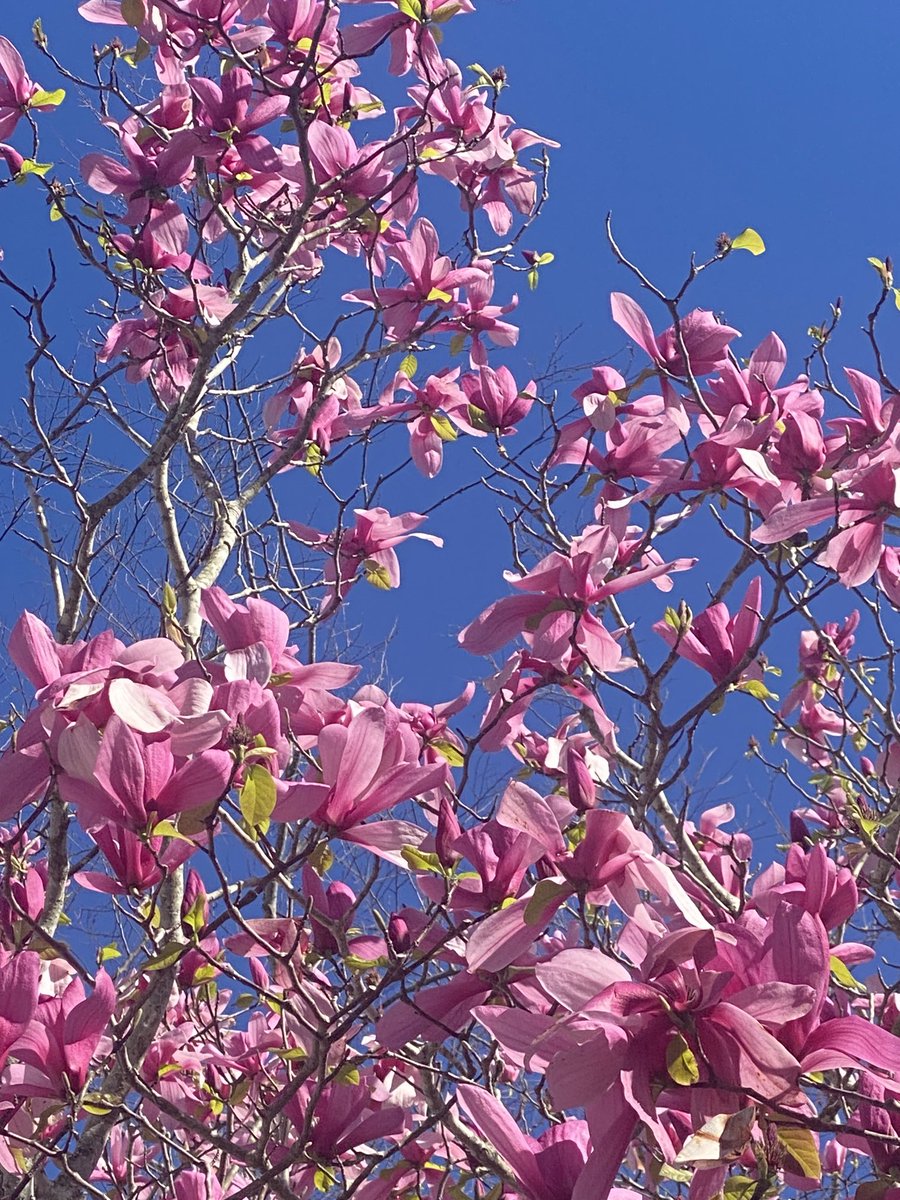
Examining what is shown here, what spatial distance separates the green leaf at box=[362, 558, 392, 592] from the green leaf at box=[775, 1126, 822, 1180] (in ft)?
4.74

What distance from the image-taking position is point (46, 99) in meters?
2.58

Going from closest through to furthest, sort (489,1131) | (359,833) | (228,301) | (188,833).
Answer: (489,1131) < (188,833) < (359,833) < (228,301)

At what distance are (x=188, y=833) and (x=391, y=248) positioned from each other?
2.08m

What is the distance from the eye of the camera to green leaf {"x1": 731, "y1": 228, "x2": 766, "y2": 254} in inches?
80.4

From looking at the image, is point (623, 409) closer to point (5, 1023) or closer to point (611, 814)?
point (611, 814)

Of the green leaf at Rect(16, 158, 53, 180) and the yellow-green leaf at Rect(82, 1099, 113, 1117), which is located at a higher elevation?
the green leaf at Rect(16, 158, 53, 180)

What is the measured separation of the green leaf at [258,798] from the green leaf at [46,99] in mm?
2250

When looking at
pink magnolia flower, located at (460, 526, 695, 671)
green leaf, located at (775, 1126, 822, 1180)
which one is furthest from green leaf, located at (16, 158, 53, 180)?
green leaf, located at (775, 1126, 822, 1180)

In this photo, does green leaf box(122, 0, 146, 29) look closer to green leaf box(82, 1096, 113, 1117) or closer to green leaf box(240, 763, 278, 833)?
green leaf box(240, 763, 278, 833)

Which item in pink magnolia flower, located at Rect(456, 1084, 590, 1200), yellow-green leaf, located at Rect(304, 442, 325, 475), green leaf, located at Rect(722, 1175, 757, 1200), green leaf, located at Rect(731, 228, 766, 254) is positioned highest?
green leaf, located at Rect(731, 228, 766, 254)

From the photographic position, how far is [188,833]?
39.9 inches

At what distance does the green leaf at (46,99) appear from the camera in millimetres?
2578

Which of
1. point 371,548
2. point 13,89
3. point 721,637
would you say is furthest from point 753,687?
point 13,89

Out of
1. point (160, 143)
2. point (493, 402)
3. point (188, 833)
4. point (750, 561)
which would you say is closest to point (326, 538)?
point (493, 402)
